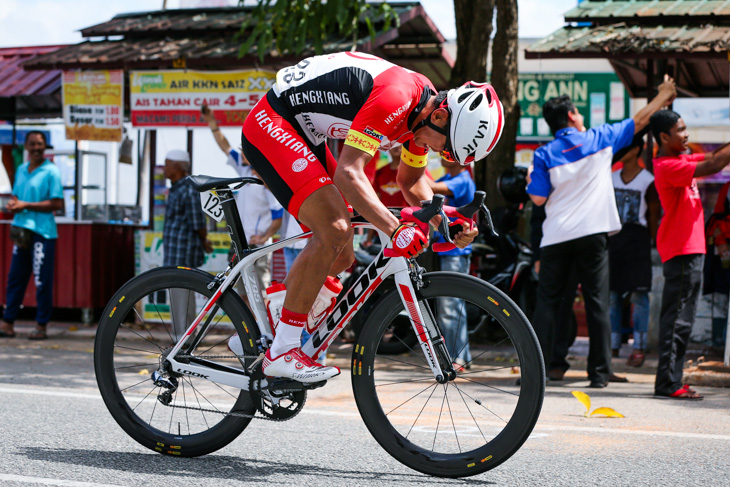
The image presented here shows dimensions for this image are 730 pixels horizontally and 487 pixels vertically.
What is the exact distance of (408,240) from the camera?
161 inches

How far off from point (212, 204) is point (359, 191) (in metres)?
0.94

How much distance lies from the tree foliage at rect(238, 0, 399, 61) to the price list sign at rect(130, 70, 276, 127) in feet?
1.76

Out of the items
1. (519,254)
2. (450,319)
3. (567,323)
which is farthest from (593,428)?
(519,254)

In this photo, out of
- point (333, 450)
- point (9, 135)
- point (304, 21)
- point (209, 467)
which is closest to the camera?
point (209, 467)

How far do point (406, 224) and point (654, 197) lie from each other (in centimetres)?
629

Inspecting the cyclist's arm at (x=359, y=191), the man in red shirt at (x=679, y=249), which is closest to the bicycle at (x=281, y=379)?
the cyclist's arm at (x=359, y=191)

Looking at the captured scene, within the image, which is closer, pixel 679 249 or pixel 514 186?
pixel 679 249

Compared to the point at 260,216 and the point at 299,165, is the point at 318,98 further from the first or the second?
the point at 260,216

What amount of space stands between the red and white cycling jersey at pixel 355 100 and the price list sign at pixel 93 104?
24.7 ft

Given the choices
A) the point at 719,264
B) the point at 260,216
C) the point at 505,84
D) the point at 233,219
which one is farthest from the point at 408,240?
the point at 505,84

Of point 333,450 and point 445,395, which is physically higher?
point 445,395

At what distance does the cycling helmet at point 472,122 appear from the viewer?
13.7 ft

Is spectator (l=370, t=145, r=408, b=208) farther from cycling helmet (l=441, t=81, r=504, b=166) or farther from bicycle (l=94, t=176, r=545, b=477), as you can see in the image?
cycling helmet (l=441, t=81, r=504, b=166)

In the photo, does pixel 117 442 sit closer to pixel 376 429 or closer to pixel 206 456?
pixel 206 456
